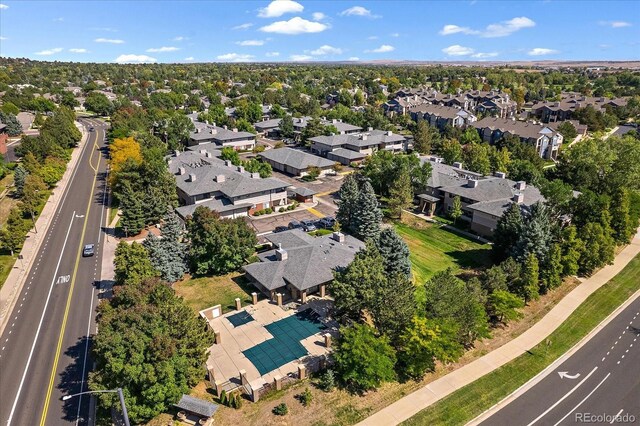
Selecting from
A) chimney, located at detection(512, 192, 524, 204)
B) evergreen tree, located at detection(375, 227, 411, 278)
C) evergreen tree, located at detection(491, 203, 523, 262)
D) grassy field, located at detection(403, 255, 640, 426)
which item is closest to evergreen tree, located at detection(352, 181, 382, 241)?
evergreen tree, located at detection(375, 227, 411, 278)

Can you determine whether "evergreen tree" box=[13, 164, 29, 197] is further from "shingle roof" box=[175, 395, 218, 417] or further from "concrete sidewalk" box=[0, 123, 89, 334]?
"shingle roof" box=[175, 395, 218, 417]

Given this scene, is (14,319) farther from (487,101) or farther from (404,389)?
(487,101)

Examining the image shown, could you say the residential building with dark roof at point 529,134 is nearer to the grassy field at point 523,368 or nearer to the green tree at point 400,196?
the green tree at point 400,196

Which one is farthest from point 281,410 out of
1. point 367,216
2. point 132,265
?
point 367,216

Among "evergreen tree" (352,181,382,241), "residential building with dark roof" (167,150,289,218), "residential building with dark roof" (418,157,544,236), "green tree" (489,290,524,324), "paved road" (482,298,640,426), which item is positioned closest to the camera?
"paved road" (482,298,640,426)

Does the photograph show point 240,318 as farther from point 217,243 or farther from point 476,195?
point 476,195

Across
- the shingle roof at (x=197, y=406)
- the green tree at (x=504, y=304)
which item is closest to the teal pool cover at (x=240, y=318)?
the shingle roof at (x=197, y=406)
